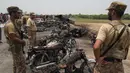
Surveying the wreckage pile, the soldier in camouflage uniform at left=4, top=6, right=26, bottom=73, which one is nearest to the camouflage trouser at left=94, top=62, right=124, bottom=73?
the soldier in camouflage uniform at left=4, top=6, right=26, bottom=73

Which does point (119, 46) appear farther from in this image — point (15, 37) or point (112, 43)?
point (15, 37)

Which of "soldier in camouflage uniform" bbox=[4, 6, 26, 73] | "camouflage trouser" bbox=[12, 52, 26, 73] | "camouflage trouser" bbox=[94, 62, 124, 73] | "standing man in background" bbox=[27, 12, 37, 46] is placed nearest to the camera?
"camouflage trouser" bbox=[94, 62, 124, 73]

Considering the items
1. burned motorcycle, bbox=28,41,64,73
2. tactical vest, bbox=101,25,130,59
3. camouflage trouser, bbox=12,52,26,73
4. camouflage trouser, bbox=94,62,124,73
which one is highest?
tactical vest, bbox=101,25,130,59

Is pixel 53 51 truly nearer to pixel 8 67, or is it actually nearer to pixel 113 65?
pixel 8 67

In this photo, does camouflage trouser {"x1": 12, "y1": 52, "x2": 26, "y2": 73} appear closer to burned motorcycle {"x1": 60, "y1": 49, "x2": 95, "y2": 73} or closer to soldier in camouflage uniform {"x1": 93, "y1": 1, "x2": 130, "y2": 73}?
burned motorcycle {"x1": 60, "y1": 49, "x2": 95, "y2": 73}

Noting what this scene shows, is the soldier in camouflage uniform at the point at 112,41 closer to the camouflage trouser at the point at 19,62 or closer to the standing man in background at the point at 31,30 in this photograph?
the camouflage trouser at the point at 19,62

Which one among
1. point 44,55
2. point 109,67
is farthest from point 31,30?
point 109,67

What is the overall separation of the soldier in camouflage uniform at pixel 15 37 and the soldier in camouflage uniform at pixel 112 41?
8.06 feet

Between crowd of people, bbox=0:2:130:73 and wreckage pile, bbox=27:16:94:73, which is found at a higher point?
crowd of people, bbox=0:2:130:73

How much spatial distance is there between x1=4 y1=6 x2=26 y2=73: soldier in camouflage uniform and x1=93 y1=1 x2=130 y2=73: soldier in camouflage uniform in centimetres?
246

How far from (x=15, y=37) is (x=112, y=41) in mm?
2695

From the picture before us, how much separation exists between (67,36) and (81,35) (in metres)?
14.1

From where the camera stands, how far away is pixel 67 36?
921 cm

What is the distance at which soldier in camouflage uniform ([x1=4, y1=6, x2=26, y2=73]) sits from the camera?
5.95 metres
